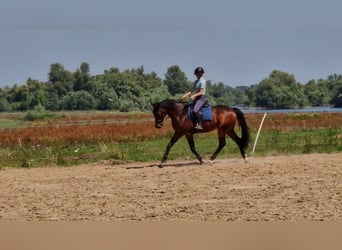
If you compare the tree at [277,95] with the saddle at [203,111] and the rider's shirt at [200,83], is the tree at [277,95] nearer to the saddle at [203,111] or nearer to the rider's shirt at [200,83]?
the saddle at [203,111]

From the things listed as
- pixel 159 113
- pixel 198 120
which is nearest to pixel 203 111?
pixel 198 120

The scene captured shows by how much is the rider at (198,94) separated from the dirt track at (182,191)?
3.51 ft

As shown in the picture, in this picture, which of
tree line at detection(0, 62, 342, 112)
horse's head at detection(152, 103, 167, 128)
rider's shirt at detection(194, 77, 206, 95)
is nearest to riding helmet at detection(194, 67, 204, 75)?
rider's shirt at detection(194, 77, 206, 95)

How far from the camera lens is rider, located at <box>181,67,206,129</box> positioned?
45.7 ft

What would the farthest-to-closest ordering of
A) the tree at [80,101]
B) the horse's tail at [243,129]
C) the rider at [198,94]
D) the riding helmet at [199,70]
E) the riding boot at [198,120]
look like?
the tree at [80,101]
the horse's tail at [243,129]
the riding boot at [198,120]
the rider at [198,94]
the riding helmet at [199,70]

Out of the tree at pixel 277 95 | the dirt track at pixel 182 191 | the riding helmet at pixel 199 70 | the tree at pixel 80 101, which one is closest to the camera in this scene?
the dirt track at pixel 182 191

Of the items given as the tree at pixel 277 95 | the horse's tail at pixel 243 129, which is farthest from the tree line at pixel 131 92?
the horse's tail at pixel 243 129

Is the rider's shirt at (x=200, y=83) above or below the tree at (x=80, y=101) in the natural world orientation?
below

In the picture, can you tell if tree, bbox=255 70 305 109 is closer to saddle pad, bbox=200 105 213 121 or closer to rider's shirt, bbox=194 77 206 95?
saddle pad, bbox=200 105 213 121

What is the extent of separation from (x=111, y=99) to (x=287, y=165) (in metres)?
79.6

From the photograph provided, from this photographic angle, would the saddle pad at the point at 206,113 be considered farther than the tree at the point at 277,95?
No

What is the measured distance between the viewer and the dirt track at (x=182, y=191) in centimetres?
822

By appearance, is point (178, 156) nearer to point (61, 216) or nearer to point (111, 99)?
point (61, 216)

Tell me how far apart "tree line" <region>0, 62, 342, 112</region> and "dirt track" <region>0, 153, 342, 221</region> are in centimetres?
6020
